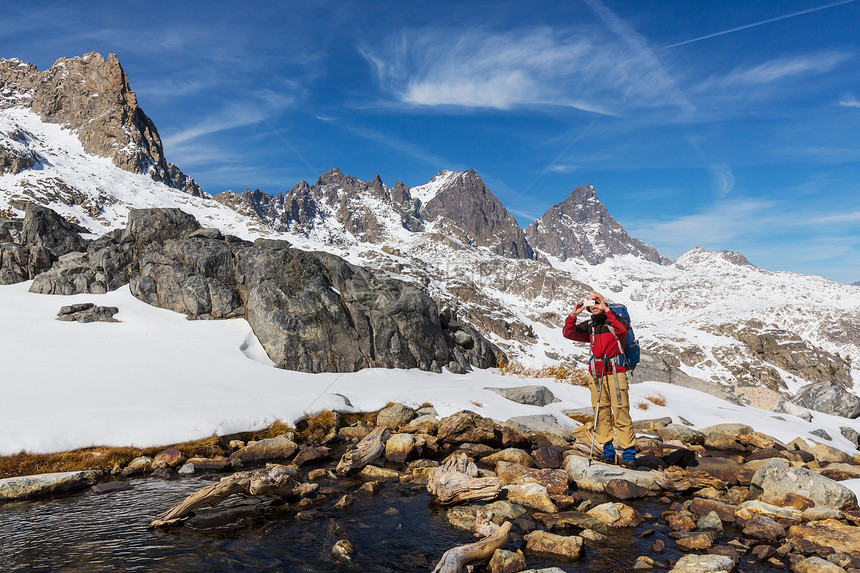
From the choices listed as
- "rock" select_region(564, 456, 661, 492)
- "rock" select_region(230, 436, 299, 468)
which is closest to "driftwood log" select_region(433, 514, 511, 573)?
"rock" select_region(564, 456, 661, 492)

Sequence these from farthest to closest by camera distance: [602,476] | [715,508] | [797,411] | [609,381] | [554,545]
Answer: [797,411] → [609,381] → [602,476] → [715,508] → [554,545]

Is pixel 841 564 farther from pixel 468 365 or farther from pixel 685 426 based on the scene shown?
pixel 468 365

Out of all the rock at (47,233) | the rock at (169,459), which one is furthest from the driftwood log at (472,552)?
the rock at (47,233)

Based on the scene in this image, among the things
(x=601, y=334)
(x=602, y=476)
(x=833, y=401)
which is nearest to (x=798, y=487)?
(x=602, y=476)

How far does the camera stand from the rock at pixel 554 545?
26.1 feet

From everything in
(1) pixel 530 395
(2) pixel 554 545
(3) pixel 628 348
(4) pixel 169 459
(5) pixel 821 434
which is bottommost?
(5) pixel 821 434

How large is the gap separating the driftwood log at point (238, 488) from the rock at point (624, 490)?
7.94 meters

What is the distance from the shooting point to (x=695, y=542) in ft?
27.6

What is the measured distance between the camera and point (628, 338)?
12914 millimetres

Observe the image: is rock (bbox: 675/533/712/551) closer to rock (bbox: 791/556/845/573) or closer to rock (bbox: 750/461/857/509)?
rock (bbox: 791/556/845/573)

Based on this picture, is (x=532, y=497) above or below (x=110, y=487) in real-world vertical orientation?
below

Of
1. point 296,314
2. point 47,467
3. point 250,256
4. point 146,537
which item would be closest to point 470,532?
point 146,537

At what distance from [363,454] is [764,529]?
9.93 m

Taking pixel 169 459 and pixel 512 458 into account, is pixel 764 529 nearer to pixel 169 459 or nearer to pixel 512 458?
pixel 512 458
